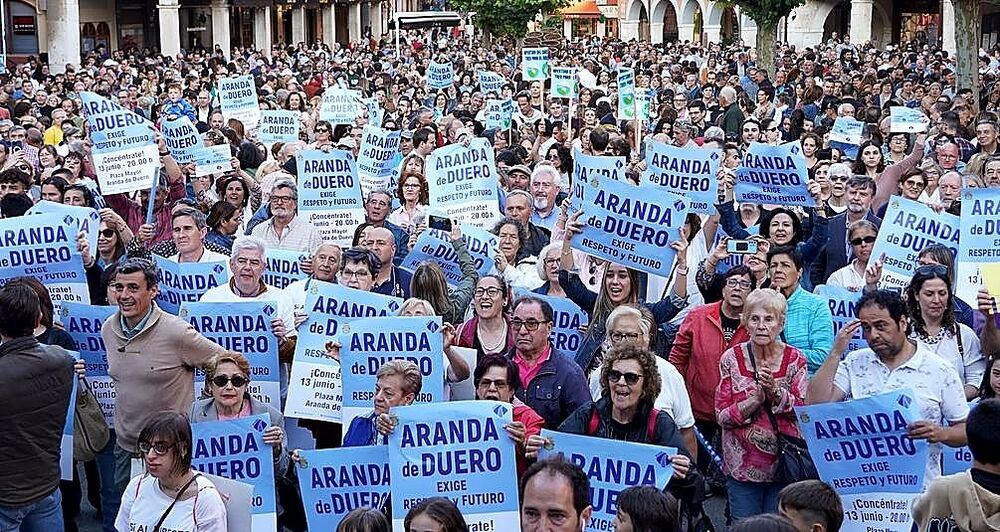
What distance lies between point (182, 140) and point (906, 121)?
7453 mm


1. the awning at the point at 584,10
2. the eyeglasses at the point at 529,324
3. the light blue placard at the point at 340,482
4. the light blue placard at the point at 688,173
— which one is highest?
the awning at the point at 584,10

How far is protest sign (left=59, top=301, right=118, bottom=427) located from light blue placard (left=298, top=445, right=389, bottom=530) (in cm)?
210

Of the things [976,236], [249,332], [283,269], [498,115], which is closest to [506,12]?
[498,115]

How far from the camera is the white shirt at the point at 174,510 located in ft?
19.4

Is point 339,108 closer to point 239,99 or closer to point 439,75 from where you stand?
point 239,99

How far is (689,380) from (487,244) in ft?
8.87

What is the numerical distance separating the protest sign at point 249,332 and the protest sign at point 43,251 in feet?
4.80

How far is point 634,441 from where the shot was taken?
21.0 feet

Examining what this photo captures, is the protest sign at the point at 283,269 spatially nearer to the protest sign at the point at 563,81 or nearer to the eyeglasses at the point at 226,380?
the eyeglasses at the point at 226,380

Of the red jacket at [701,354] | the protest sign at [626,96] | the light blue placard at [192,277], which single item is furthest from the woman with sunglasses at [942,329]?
the protest sign at [626,96]

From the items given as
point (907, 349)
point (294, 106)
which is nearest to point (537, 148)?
point (294, 106)

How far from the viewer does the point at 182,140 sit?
45.9 ft

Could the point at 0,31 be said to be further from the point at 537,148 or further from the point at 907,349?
the point at 907,349

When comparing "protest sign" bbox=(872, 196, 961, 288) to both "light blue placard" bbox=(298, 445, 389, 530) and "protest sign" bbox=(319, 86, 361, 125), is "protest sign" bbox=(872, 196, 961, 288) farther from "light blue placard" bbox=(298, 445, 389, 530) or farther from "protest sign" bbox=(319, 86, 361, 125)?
"protest sign" bbox=(319, 86, 361, 125)
